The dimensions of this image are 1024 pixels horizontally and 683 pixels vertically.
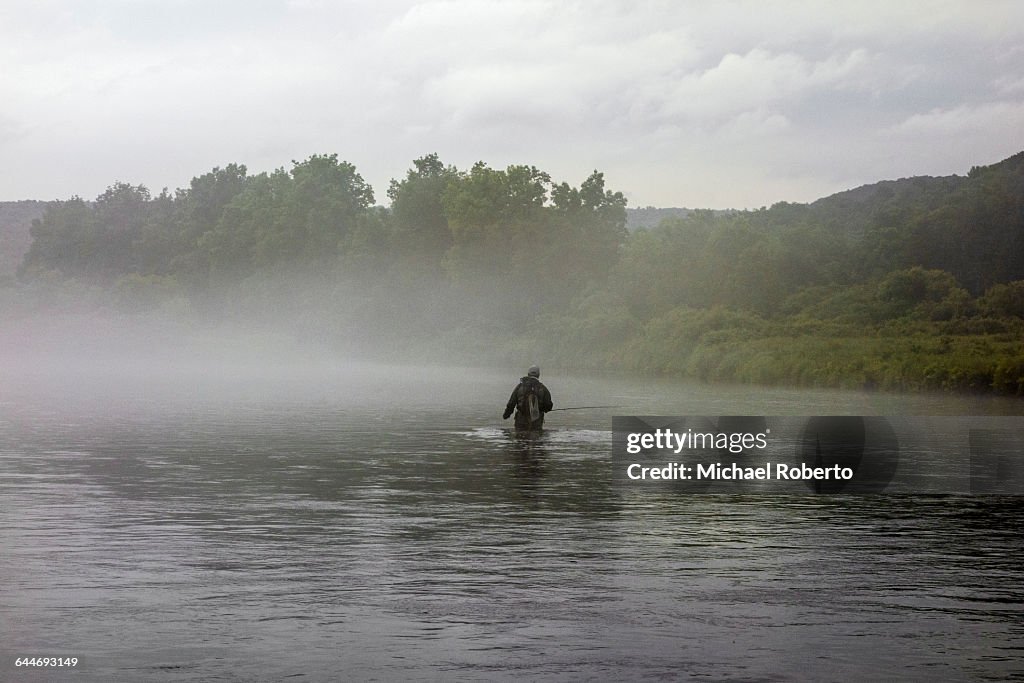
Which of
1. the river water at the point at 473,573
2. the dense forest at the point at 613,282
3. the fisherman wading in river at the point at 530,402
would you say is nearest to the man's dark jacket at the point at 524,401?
the fisherman wading in river at the point at 530,402

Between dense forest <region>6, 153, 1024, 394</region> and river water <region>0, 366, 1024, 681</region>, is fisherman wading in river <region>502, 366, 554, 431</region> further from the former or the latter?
dense forest <region>6, 153, 1024, 394</region>

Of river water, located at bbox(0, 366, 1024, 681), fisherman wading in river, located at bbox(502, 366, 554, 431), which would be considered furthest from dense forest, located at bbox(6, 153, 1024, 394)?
river water, located at bbox(0, 366, 1024, 681)

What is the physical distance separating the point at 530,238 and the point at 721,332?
4117 cm

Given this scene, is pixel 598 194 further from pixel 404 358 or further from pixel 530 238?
pixel 404 358

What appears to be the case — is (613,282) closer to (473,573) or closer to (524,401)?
(524,401)

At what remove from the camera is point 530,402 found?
104 ft

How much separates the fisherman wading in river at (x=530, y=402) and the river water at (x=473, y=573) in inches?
45.8

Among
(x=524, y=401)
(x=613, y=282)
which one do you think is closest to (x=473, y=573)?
(x=524, y=401)

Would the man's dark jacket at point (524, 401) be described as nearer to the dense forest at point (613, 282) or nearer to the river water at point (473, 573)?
the river water at point (473, 573)

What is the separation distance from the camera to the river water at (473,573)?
35.8ft

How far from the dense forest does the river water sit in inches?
1607

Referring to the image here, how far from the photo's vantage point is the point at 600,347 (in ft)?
339

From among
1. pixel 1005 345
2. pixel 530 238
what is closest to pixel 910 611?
pixel 1005 345

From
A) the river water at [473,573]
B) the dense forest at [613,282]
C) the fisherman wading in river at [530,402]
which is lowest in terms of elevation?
the river water at [473,573]
